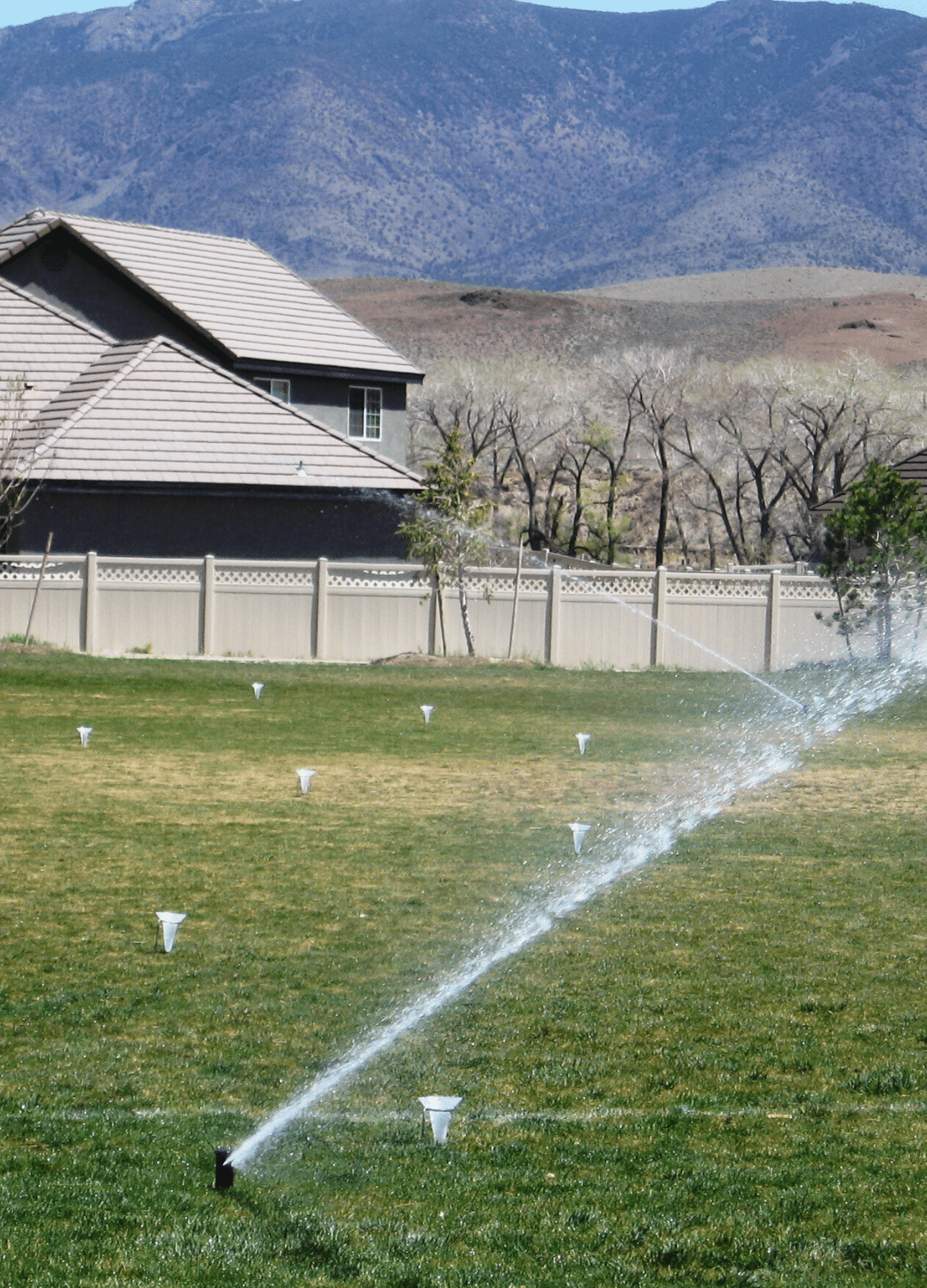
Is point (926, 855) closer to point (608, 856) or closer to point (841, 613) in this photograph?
point (608, 856)

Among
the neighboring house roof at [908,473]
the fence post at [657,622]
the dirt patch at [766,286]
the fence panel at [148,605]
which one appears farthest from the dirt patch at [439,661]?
the dirt patch at [766,286]

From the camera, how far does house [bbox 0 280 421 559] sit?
2991 cm

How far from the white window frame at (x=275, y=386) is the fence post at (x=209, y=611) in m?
9.96

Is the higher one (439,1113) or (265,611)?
(265,611)

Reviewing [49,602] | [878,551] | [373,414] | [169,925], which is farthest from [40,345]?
[169,925]

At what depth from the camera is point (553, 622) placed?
28.4 m

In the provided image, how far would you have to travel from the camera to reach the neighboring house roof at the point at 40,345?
108 feet

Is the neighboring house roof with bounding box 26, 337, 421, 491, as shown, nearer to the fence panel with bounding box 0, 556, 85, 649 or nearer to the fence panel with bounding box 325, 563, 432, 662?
the fence panel with bounding box 0, 556, 85, 649

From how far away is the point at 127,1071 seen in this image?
259 inches

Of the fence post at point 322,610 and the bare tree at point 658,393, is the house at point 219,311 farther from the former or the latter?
the bare tree at point 658,393

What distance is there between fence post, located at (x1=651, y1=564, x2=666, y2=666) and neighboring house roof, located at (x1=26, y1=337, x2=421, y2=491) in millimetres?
6363

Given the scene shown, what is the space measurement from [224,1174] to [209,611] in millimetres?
22822

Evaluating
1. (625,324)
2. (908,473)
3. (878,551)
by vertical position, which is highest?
(625,324)

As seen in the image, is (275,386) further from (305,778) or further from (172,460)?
(305,778)
